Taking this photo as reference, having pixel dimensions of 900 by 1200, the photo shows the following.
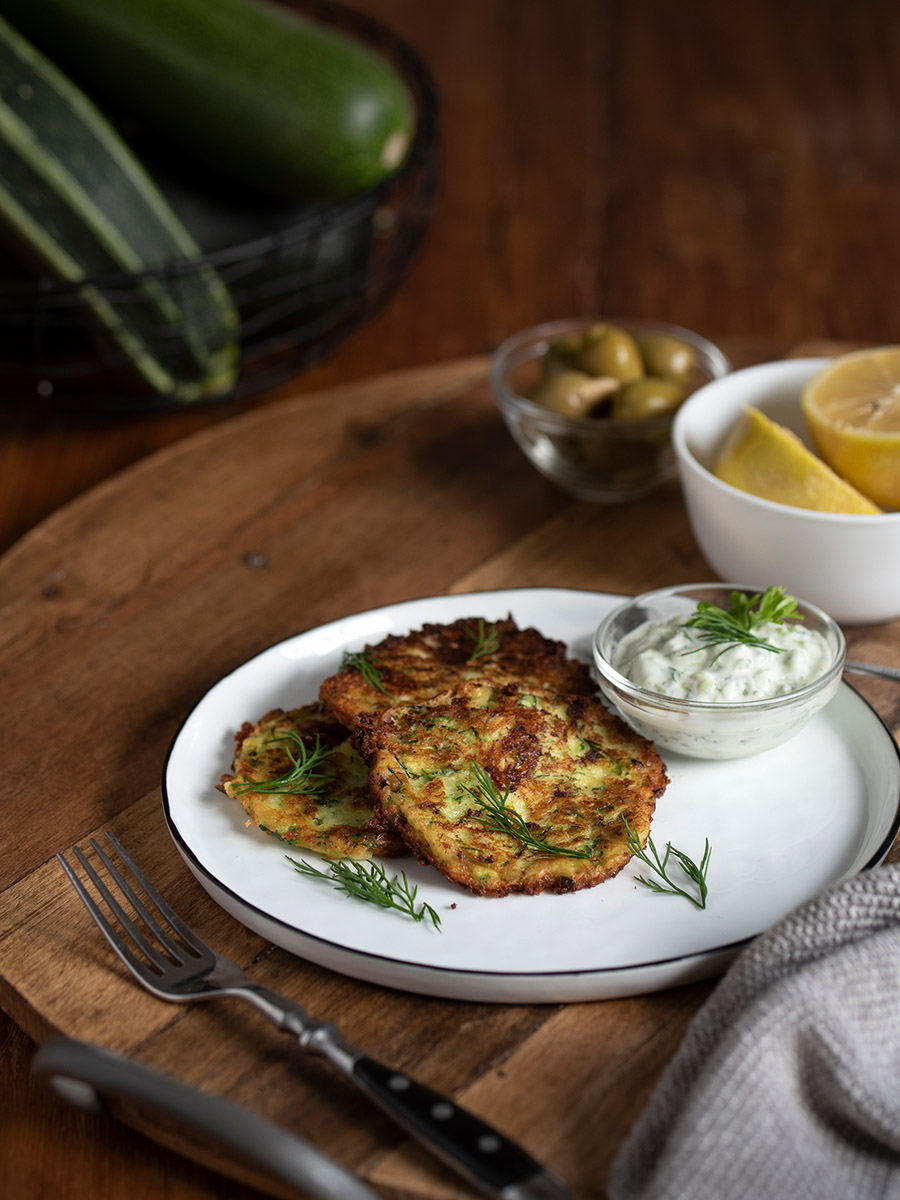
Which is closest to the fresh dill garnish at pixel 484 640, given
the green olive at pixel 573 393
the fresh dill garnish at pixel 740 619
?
the fresh dill garnish at pixel 740 619

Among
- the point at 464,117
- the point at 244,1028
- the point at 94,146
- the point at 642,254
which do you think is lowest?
the point at 642,254

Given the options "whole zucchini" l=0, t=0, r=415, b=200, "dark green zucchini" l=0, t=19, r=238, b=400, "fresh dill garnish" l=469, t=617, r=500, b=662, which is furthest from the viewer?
"whole zucchini" l=0, t=0, r=415, b=200

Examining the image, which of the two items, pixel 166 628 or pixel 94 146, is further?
pixel 94 146

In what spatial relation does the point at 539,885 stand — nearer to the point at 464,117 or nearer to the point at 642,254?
the point at 642,254

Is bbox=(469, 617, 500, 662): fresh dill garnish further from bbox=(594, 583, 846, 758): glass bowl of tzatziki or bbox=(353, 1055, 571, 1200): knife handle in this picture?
bbox=(353, 1055, 571, 1200): knife handle

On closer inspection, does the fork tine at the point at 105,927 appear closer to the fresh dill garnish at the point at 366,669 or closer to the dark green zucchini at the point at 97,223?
the fresh dill garnish at the point at 366,669

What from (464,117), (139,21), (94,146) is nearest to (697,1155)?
(94,146)

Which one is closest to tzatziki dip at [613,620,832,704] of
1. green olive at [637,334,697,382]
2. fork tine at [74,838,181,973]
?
fork tine at [74,838,181,973]
